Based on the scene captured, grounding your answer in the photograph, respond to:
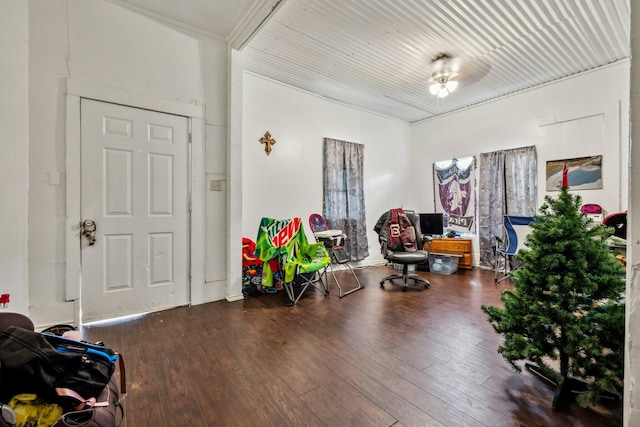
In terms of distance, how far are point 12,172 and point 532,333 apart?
3764 mm

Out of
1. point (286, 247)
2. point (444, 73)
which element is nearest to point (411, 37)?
point (444, 73)

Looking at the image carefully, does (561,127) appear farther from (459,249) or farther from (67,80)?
(67,80)

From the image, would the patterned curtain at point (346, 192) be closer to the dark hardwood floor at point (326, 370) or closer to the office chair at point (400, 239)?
the office chair at point (400, 239)

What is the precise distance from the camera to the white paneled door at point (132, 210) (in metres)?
2.63

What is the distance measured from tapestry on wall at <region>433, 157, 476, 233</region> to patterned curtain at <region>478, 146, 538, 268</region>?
0.64 feet

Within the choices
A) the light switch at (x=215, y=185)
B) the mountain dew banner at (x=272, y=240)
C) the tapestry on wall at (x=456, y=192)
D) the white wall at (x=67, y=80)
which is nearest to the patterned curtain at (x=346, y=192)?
the mountain dew banner at (x=272, y=240)

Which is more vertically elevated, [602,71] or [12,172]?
[602,71]

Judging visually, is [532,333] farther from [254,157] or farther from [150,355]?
[254,157]

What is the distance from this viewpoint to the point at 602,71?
386 cm

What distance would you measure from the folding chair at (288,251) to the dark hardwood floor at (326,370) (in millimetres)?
389

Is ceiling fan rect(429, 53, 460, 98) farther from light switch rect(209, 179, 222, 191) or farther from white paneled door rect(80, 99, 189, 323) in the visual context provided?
white paneled door rect(80, 99, 189, 323)

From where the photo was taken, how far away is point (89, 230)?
2619 millimetres

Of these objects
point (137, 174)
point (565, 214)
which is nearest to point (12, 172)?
point (137, 174)

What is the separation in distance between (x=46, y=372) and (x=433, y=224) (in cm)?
535
